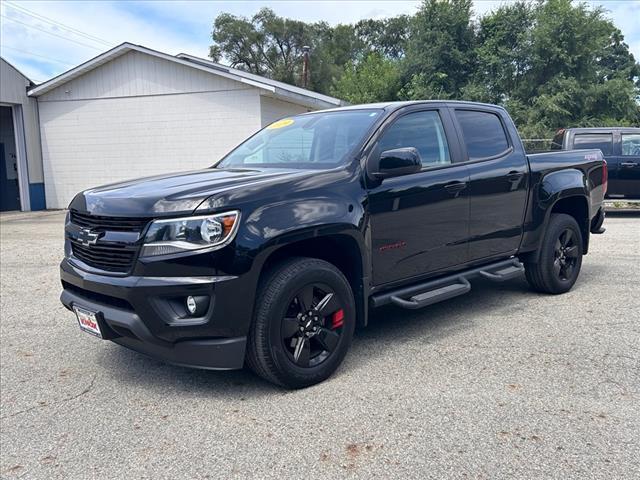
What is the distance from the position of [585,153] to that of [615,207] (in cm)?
1036

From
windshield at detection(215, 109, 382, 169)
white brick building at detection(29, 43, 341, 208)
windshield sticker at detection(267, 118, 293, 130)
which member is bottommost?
windshield at detection(215, 109, 382, 169)

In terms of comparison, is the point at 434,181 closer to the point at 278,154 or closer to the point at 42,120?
the point at 278,154

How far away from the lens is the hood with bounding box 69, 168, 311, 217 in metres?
3.24

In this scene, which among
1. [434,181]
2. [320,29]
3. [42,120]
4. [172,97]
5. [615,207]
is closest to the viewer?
[434,181]

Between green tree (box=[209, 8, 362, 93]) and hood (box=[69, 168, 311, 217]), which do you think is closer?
hood (box=[69, 168, 311, 217])

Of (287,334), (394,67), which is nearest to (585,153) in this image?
(287,334)

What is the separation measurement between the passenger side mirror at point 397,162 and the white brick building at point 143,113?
11.8 meters

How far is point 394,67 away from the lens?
1391 inches

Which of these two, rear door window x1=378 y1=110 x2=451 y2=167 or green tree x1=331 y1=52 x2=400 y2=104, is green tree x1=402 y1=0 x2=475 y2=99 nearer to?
green tree x1=331 y1=52 x2=400 y2=104

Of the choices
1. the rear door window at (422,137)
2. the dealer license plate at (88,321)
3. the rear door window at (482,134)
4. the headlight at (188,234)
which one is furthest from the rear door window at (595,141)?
the dealer license plate at (88,321)

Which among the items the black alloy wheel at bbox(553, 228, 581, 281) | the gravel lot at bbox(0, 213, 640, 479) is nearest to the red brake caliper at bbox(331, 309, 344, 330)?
the gravel lot at bbox(0, 213, 640, 479)

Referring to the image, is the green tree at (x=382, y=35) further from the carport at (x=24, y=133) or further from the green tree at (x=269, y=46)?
the carport at (x=24, y=133)

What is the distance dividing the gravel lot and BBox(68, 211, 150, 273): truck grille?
0.91 metres

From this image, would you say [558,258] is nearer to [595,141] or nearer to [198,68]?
[595,141]
